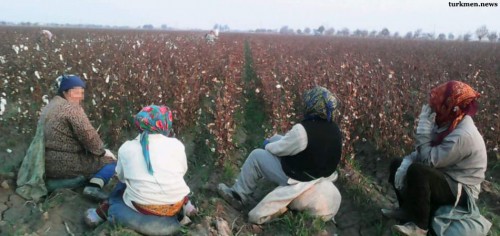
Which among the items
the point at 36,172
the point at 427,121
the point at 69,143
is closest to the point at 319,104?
the point at 427,121

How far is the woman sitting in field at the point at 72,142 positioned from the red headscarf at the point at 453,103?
270 cm

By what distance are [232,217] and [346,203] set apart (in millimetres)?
1121

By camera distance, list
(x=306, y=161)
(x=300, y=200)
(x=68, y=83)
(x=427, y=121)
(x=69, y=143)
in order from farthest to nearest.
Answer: (x=69, y=143) < (x=68, y=83) < (x=300, y=200) < (x=306, y=161) < (x=427, y=121)

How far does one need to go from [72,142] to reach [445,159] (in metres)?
Result: 2.93

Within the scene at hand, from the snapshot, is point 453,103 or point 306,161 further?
point 306,161

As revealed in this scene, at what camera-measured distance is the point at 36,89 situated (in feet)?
19.6

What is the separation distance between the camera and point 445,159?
2.89 metres

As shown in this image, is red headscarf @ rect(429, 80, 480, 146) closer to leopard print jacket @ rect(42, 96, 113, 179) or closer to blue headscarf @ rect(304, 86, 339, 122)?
A: blue headscarf @ rect(304, 86, 339, 122)

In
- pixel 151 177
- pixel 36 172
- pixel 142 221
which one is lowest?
pixel 142 221

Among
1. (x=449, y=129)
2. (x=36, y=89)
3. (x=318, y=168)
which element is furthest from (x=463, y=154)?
(x=36, y=89)

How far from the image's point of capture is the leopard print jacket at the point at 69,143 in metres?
3.47

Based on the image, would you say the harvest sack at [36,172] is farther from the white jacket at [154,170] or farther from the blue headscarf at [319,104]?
the blue headscarf at [319,104]

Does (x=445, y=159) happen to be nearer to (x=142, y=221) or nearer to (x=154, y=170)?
(x=154, y=170)

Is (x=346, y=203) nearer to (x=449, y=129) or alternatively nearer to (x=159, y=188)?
(x=449, y=129)
